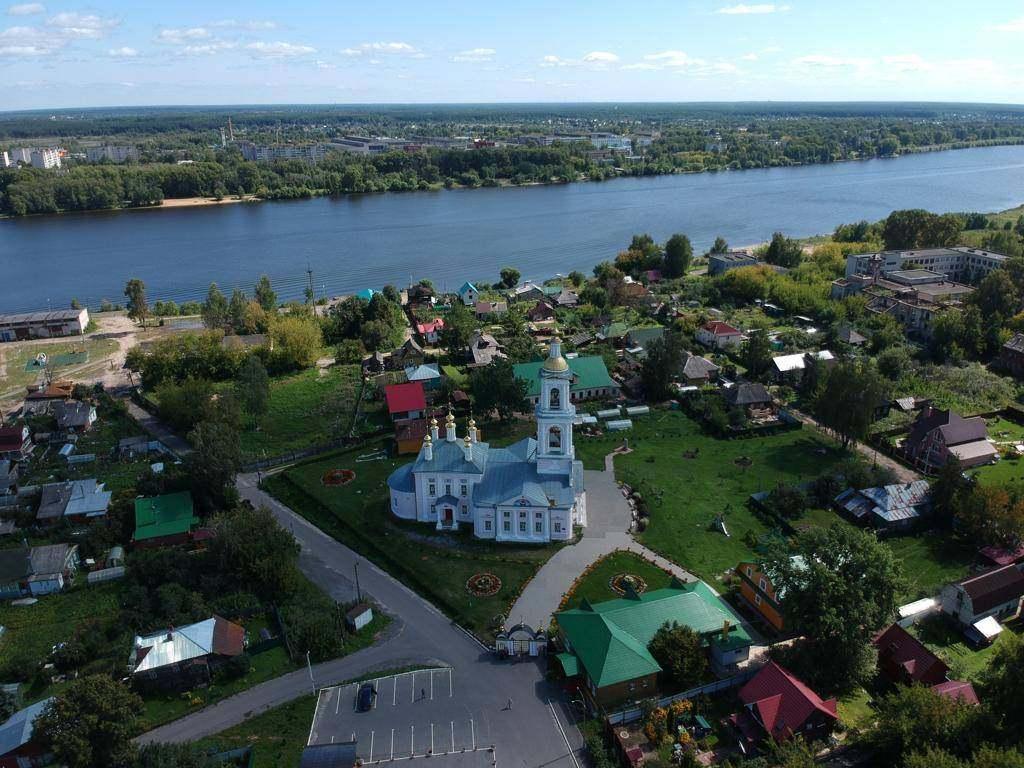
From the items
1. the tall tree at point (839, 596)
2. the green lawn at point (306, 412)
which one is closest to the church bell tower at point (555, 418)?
the tall tree at point (839, 596)

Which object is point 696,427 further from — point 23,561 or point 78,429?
point 78,429

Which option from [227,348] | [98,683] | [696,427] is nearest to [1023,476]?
[696,427]

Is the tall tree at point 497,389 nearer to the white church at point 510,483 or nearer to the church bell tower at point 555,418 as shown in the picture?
the white church at point 510,483

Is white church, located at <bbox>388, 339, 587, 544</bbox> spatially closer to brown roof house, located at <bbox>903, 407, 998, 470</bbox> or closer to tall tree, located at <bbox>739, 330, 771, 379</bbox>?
brown roof house, located at <bbox>903, 407, 998, 470</bbox>

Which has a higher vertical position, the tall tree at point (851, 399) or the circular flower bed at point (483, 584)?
→ the tall tree at point (851, 399)

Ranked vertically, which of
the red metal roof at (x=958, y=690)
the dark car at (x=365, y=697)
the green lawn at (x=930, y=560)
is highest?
the red metal roof at (x=958, y=690)

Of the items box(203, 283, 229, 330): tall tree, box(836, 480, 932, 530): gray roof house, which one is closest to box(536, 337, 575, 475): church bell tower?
box(836, 480, 932, 530): gray roof house
